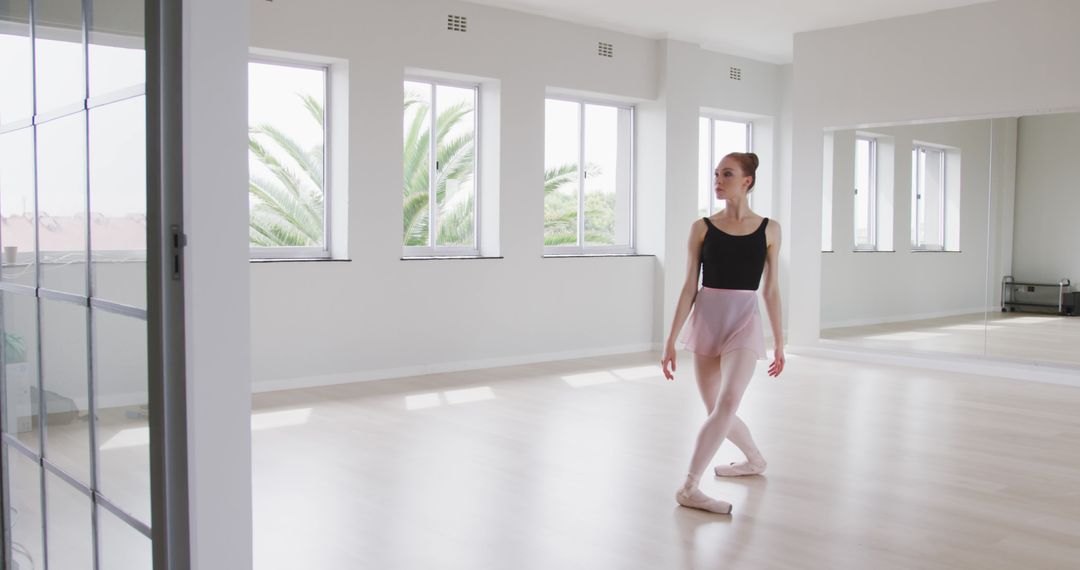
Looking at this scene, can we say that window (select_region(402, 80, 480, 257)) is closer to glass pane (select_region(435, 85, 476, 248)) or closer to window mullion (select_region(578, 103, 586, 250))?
glass pane (select_region(435, 85, 476, 248))

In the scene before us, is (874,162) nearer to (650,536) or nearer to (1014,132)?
(1014,132)

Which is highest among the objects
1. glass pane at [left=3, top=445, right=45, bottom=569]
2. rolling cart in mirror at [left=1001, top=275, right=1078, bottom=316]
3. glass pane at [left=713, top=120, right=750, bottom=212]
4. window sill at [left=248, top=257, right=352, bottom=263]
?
glass pane at [left=713, top=120, right=750, bottom=212]

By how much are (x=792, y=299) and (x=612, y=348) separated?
6.31 ft

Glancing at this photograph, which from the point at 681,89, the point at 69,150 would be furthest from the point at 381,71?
the point at 69,150

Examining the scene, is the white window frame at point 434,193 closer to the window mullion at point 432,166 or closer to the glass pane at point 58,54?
the window mullion at point 432,166

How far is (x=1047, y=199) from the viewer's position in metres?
7.98

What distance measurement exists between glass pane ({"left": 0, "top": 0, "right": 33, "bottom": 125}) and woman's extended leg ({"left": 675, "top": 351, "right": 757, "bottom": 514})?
2833 millimetres

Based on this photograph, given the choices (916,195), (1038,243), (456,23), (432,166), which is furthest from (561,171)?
(1038,243)

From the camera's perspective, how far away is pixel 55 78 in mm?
2502

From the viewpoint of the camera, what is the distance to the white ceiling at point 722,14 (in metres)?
8.13

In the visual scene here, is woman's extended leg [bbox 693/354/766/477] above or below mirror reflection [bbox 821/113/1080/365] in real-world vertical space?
below

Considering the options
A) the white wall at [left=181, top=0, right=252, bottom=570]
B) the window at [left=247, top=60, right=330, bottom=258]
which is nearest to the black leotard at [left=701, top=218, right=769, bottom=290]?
the white wall at [left=181, top=0, right=252, bottom=570]

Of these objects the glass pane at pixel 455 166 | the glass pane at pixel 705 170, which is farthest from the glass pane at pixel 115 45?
the glass pane at pixel 705 170

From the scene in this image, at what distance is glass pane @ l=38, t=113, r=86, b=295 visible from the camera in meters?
2.33
